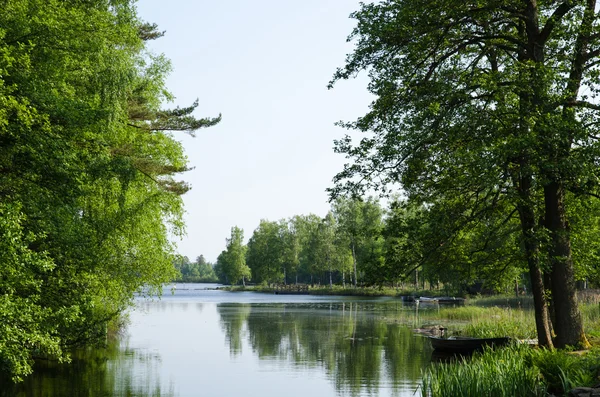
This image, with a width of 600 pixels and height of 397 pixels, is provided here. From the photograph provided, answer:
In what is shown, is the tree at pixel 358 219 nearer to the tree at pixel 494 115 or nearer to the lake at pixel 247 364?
the lake at pixel 247 364

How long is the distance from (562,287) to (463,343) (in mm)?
9682

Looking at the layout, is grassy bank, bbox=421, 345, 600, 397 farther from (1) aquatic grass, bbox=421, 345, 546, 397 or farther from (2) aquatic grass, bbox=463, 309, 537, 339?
(2) aquatic grass, bbox=463, 309, 537, 339

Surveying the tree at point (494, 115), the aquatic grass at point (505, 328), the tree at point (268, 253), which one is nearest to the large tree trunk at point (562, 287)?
the tree at point (494, 115)

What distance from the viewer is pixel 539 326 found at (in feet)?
58.5

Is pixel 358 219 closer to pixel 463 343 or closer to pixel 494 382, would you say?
pixel 463 343

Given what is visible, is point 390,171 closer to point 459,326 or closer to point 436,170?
point 436,170

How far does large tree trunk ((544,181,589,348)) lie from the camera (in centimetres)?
1547

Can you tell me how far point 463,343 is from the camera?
24422mm

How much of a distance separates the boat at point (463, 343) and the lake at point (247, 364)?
88 centimetres

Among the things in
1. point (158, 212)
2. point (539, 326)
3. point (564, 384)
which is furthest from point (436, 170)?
point (158, 212)

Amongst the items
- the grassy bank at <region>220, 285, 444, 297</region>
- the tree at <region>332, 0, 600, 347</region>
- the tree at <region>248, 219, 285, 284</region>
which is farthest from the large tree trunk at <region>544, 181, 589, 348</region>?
the tree at <region>248, 219, 285, 284</region>

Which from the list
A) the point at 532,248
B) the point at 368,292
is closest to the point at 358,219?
the point at 368,292

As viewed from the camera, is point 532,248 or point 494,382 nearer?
point 494,382

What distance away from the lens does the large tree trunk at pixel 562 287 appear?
50.8 ft
